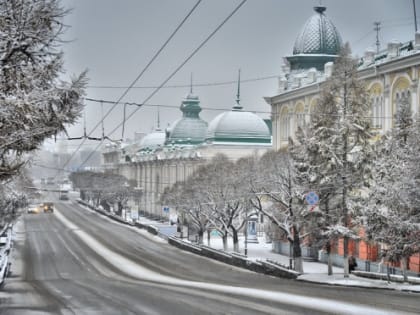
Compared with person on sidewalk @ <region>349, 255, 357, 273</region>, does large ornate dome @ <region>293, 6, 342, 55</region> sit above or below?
above

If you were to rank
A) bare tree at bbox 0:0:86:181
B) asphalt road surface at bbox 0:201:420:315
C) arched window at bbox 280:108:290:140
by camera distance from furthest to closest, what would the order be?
1. arched window at bbox 280:108:290:140
2. asphalt road surface at bbox 0:201:420:315
3. bare tree at bbox 0:0:86:181

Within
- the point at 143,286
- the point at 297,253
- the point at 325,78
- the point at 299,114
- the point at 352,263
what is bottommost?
the point at 352,263

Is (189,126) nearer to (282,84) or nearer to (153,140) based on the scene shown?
(153,140)

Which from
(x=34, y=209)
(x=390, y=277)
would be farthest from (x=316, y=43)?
(x=34, y=209)

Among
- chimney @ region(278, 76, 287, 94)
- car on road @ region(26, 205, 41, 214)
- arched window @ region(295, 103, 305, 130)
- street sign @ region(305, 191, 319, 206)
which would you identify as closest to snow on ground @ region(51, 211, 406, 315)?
street sign @ region(305, 191, 319, 206)

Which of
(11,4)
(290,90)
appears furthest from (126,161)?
(11,4)

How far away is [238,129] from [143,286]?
7276 centimetres

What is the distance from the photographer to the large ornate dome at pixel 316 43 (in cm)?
7738

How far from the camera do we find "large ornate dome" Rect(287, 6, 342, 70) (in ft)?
254

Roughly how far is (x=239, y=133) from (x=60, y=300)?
7694 centimetres

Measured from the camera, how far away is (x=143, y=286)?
28.1 metres

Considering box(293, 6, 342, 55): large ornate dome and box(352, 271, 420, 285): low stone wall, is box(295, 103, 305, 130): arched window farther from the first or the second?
box(352, 271, 420, 285): low stone wall

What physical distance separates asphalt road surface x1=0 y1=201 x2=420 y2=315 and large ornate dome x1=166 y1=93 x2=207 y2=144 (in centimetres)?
4448

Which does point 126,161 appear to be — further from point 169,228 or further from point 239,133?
point 169,228
